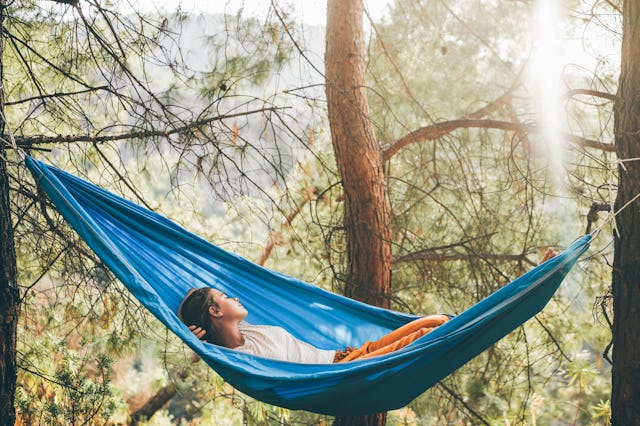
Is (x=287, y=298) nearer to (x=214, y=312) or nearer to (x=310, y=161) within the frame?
(x=214, y=312)

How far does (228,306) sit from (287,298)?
0.67ft

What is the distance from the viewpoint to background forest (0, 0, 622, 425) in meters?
2.29

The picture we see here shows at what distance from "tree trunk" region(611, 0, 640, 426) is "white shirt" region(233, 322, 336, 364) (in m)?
0.92

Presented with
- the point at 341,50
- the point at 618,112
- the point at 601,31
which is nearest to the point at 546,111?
the point at 601,31

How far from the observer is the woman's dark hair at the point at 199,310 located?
2195mm

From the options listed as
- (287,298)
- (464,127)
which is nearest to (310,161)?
(464,127)

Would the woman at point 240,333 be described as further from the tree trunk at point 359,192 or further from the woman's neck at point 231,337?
the tree trunk at point 359,192

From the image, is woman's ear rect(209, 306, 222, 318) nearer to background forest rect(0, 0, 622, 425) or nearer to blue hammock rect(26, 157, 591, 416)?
blue hammock rect(26, 157, 591, 416)

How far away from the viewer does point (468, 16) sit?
502 cm

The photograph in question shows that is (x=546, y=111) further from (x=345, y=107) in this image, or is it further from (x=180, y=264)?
(x=180, y=264)

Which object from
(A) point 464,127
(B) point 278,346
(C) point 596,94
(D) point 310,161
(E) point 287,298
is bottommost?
(B) point 278,346

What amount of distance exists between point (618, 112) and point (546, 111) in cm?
241

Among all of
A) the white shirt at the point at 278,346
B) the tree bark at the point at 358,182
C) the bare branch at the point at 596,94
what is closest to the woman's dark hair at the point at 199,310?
the white shirt at the point at 278,346

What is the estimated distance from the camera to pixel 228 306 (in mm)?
2283
